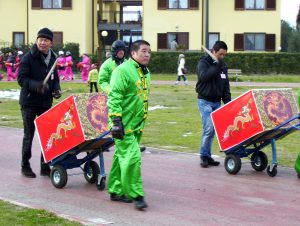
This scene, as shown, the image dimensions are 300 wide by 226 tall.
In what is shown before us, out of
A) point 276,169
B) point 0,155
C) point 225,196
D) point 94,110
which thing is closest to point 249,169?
point 276,169

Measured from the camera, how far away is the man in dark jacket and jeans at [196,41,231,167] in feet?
37.6

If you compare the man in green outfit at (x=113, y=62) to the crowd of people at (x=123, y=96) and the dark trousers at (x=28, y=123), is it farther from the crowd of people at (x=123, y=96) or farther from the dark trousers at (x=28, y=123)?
the dark trousers at (x=28, y=123)

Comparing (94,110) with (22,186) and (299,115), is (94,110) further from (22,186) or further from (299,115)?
(299,115)

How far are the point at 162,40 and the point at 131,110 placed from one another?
44.3 meters

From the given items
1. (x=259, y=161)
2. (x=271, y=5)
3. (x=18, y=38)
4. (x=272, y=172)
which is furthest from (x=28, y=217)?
(x=18, y=38)

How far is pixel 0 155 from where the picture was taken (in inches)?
509

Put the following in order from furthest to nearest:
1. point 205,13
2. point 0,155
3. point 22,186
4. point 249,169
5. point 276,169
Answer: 1. point 205,13
2. point 0,155
3. point 249,169
4. point 276,169
5. point 22,186

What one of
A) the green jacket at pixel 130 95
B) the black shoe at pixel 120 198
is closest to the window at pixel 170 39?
the black shoe at pixel 120 198

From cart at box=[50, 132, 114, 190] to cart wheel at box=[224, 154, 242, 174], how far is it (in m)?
2.19

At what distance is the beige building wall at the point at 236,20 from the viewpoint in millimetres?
52094

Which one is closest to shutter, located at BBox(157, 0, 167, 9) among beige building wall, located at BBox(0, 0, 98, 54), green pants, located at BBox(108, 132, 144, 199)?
beige building wall, located at BBox(0, 0, 98, 54)

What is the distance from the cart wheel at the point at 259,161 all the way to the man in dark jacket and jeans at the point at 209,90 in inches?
28.8

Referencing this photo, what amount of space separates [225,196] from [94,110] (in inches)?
81.8

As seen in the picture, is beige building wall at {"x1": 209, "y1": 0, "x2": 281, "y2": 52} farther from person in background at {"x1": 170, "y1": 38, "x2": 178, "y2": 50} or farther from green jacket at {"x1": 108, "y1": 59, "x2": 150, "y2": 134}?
green jacket at {"x1": 108, "y1": 59, "x2": 150, "y2": 134}
